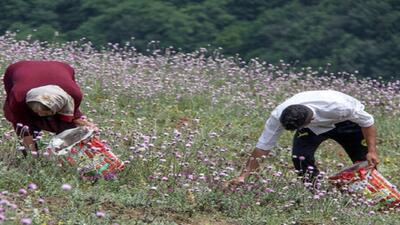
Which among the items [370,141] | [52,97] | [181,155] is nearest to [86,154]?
[52,97]

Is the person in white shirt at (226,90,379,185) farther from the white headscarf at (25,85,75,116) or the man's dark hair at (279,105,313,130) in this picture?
the white headscarf at (25,85,75,116)

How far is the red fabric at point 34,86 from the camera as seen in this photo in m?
6.57

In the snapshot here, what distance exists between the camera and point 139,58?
11.8 m

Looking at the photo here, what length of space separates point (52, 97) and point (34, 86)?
230 mm

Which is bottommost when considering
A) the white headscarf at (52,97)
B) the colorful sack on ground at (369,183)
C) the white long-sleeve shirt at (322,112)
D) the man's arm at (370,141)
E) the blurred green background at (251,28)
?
the blurred green background at (251,28)

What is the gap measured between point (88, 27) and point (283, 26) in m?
3.11

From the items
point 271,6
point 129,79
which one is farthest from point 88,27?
point 129,79

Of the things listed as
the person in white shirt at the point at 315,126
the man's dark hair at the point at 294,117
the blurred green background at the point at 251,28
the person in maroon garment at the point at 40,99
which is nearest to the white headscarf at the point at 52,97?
the person in maroon garment at the point at 40,99

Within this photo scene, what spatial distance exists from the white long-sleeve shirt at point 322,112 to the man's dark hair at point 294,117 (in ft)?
0.55

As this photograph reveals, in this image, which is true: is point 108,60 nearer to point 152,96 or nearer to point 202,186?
point 152,96

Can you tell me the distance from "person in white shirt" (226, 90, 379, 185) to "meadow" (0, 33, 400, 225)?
0.17 meters

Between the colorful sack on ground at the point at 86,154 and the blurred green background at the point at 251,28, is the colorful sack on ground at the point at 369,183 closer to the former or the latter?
the colorful sack on ground at the point at 86,154

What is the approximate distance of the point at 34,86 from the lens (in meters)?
6.57

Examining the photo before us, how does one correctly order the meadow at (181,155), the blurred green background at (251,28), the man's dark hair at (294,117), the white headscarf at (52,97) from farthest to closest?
the blurred green background at (251,28) → the man's dark hair at (294,117) → the white headscarf at (52,97) → the meadow at (181,155)
